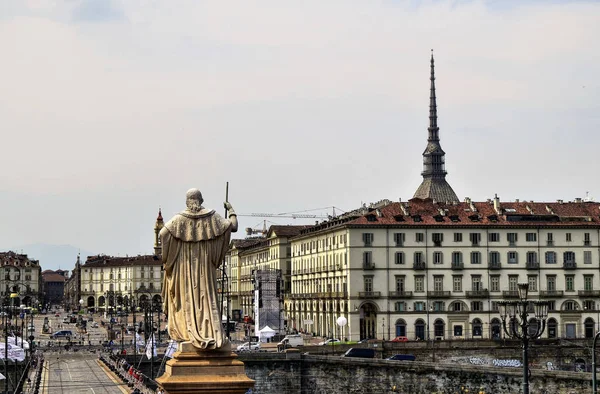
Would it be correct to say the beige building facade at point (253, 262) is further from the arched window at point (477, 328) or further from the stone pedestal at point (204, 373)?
the stone pedestal at point (204, 373)

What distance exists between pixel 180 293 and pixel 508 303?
1538cm

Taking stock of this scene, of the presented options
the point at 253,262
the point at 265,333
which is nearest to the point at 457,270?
the point at 265,333

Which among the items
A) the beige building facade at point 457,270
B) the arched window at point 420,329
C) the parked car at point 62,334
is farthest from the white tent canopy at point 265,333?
the parked car at point 62,334

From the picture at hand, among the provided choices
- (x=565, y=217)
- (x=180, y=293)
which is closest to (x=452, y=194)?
(x=565, y=217)

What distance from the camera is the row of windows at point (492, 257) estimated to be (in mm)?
105812

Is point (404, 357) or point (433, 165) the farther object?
point (433, 165)

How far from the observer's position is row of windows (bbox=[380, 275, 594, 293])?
105m

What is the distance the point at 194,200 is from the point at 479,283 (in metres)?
88.8

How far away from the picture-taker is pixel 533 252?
10712 centimetres

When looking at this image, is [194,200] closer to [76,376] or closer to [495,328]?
[76,376]

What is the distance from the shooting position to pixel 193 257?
1959cm

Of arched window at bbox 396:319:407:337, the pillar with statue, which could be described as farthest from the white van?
the pillar with statue

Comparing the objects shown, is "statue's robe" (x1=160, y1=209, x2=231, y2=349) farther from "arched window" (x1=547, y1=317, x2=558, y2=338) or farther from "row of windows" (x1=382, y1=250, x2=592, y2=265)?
"arched window" (x1=547, y1=317, x2=558, y2=338)

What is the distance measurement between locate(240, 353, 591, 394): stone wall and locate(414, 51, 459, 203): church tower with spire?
3716 inches
